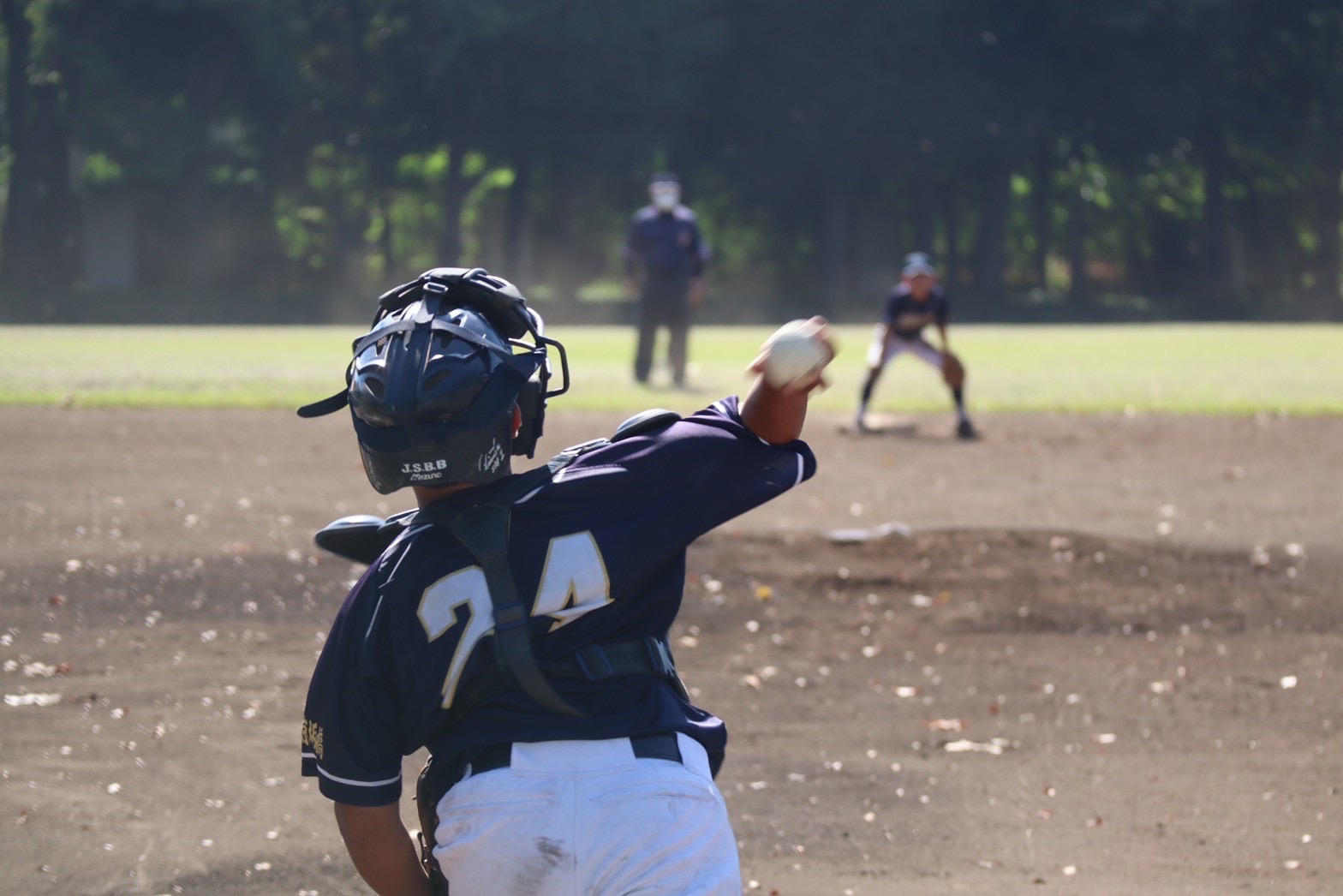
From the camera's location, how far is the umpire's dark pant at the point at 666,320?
18.2 m

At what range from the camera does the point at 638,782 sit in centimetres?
225

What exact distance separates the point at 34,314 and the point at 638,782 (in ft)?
111

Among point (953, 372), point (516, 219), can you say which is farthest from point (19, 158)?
point (953, 372)

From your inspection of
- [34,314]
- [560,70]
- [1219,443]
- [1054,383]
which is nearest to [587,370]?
[1054,383]

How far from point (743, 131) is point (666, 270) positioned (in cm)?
3156

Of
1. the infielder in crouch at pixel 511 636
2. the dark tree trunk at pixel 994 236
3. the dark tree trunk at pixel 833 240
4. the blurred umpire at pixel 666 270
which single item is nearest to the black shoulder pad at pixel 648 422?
the infielder in crouch at pixel 511 636

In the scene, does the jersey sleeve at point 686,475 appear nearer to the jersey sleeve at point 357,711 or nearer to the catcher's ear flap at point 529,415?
the catcher's ear flap at point 529,415

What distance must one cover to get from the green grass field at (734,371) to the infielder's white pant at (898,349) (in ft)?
4.66

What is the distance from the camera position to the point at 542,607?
2289 millimetres

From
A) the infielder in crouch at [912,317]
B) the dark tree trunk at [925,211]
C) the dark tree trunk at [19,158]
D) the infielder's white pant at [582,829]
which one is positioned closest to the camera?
the infielder's white pant at [582,829]

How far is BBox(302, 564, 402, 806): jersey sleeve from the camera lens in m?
2.25

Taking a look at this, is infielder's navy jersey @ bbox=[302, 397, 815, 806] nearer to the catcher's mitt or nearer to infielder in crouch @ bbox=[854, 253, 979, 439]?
the catcher's mitt

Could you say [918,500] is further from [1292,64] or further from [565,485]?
[1292,64]

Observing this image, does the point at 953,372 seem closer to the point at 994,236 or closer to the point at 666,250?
the point at 666,250
